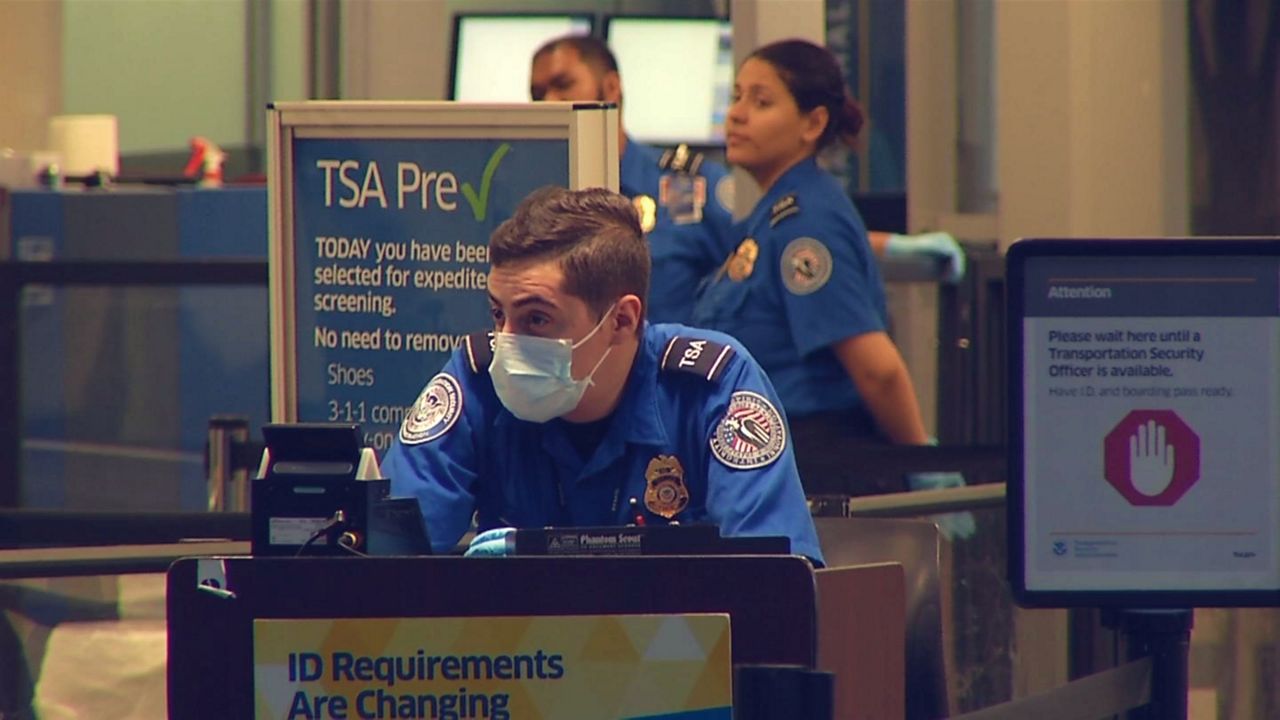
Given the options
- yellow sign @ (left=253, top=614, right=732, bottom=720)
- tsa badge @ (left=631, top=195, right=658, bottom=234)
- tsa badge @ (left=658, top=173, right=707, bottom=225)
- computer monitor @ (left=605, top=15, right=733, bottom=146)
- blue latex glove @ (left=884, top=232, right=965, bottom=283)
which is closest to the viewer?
yellow sign @ (left=253, top=614, right=732, bottom=720)

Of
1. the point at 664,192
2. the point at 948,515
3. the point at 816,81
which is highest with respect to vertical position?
the point at 816,81

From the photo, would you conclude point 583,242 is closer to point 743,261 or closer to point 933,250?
point 743,261

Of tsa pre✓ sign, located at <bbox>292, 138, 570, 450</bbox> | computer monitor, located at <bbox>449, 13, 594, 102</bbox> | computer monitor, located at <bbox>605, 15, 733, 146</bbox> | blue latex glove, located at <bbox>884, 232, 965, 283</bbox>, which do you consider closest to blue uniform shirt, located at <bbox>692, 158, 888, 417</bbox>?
A: tsa pre✓ sign, located at <bbox>292, 138, 570, 450</bbox>

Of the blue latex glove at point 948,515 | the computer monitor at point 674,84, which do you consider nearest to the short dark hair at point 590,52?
the blue latex glove at point 948,515

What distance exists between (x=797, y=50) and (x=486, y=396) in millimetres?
1885

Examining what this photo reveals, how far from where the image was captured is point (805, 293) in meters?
4.12

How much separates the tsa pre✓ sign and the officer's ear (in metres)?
0.70

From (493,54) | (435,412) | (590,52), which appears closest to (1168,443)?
(435,412)

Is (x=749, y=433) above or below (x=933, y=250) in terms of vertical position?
below

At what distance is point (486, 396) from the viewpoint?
2.75 m

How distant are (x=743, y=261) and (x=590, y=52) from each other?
1060 mm

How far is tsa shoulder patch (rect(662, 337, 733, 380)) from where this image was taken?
271 centimetres

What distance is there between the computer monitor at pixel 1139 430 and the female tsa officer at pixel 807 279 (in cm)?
171

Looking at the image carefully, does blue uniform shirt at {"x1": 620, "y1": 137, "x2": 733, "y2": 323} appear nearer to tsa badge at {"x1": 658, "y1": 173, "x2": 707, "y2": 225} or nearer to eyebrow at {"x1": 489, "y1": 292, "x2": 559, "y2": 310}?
tsa badge at {"x1": 658, "y1": 173, "x2": 707, "y2": 225}
